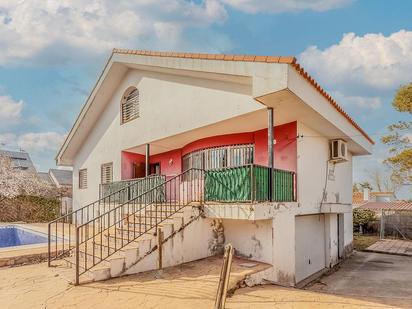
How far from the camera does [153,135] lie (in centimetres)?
1460

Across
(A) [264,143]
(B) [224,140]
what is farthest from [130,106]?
(A) [264,143]

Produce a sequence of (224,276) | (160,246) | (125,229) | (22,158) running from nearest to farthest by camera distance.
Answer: (224,276)
(160,246)
(125,229)
(22,158)

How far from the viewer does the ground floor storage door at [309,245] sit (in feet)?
37.9

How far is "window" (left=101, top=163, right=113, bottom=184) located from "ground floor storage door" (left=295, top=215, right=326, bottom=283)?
10482mm

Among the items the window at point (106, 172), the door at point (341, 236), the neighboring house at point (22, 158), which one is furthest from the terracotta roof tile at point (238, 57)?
the neighboring house at point (22, 158)

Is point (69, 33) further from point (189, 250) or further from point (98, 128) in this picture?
point (189, 250)

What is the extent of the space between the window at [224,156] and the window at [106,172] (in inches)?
245

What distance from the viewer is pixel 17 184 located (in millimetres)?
25656

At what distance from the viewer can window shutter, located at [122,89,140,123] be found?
16.3m

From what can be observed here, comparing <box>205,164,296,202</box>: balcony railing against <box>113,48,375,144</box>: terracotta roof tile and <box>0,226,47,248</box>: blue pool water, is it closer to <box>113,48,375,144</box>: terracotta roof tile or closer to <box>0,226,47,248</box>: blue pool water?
<box>113,48,375,144</box>: terracotta roof tile

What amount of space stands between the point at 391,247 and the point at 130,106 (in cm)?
1556

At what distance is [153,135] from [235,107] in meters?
4.99

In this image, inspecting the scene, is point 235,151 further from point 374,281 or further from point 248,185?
point 374,281

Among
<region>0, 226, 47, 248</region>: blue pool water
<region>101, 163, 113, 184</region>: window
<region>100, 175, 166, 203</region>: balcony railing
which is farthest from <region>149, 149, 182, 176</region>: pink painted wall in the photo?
<region>0, 226, 47, 248</region>: blue pool water
